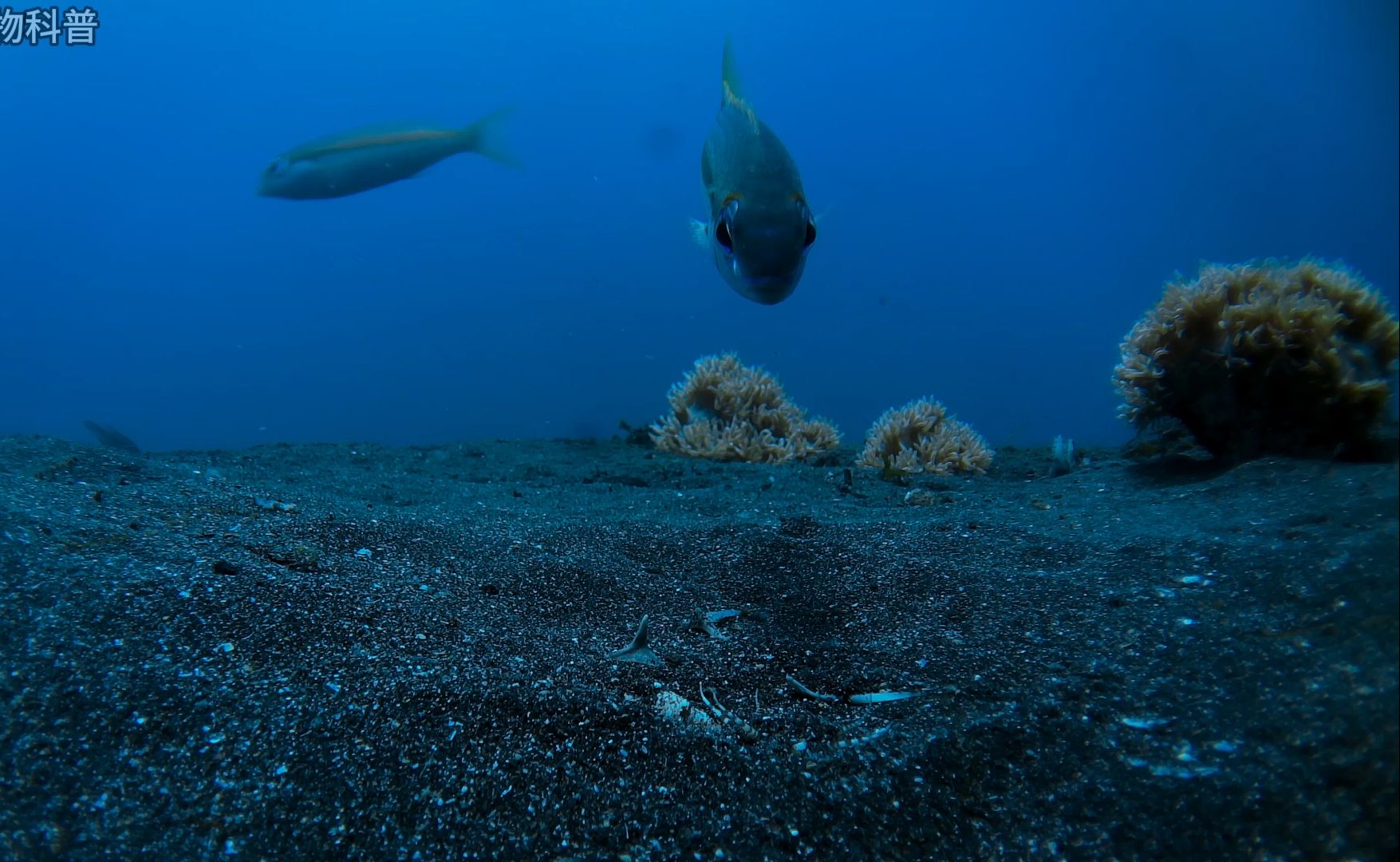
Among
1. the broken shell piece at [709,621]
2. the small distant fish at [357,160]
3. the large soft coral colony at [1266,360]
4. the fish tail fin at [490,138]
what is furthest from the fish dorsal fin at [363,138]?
the large soft coral colony at [1266,360]

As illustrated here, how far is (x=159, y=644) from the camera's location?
1.81 meters

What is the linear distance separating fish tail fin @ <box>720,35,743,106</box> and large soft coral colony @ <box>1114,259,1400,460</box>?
2906 mm

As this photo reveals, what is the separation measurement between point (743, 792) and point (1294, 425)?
3.66 m

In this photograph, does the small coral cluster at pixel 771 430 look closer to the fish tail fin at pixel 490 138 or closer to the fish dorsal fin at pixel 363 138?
the fish tail fin at pixel 490 138

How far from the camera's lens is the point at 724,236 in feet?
8.04

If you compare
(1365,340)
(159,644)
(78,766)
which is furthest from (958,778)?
(1365,340)

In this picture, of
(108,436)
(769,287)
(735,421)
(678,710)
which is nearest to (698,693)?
(678,710)

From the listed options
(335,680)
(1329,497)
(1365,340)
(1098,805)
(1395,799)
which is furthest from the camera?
(1365,340)

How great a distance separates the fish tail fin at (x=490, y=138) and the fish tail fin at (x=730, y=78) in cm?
389

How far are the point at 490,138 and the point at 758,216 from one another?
195 inches

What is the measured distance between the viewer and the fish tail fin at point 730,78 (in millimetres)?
2970

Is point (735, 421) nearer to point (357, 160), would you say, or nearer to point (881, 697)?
point (357, 160)

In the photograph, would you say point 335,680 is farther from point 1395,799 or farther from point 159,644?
point 1395,799

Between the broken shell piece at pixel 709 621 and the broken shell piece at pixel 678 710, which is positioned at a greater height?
the broken shell piece at pixel 709 621
